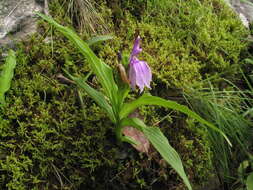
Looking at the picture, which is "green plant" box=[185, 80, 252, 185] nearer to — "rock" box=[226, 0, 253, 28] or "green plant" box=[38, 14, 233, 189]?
"green plant" box=[38, 14, 233, 189]

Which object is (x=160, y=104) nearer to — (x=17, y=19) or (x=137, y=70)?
(x=137, y=70)

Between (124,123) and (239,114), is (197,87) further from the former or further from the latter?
(124,123)

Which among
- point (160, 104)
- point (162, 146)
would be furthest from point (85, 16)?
point (162, 146)

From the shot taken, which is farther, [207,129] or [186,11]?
[186,11]

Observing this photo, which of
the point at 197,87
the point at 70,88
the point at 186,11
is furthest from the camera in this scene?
the point at 186,11

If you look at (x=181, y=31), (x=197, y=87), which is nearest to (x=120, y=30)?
(x=181, y=31)

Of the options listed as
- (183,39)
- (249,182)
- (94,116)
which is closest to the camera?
(94,116)
